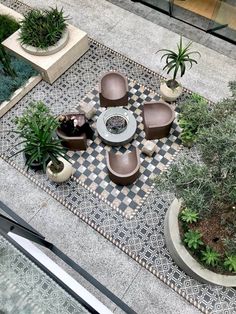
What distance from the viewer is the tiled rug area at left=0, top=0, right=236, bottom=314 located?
575 cm

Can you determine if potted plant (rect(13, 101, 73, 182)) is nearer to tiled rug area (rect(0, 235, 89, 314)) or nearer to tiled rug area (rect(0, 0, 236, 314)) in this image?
tiled rug area (rect(0, 0, 236, 314))

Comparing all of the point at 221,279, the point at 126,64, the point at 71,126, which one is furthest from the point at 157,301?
the point at 126,64

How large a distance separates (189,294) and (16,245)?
339 centimetres

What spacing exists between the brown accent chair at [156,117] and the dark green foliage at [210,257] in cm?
252

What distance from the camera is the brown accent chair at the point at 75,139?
6.60 meters

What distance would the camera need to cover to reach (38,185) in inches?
262

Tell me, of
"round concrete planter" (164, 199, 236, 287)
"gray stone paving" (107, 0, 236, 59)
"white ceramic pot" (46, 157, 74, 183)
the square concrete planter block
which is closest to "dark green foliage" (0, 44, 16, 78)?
the square concrete planter block

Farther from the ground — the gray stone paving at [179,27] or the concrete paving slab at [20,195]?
the gray stone paving at [179,27]

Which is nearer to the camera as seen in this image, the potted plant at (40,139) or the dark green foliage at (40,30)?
the potted plant at (40,139)

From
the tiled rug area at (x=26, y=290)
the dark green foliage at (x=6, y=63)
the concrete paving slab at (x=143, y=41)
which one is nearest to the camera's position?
the tiled rug area at (x=26, y=290)

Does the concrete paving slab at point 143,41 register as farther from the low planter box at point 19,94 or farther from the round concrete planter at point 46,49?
the low planter box at point 19,94

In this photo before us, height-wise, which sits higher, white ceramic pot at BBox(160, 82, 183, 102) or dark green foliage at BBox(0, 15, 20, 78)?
white ceramic pot at BBox(160, 82, 183, 102)

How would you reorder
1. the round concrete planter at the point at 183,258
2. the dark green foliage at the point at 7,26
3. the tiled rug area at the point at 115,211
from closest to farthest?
the round concrete planter at the point at 183,258 → the tiled rug area at the point at 115,211 → the dark green foliage at the point at 7,26

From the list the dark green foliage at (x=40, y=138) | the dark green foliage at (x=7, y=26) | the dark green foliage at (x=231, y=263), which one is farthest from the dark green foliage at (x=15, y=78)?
the dark green foliage at (x=231, y=263)
